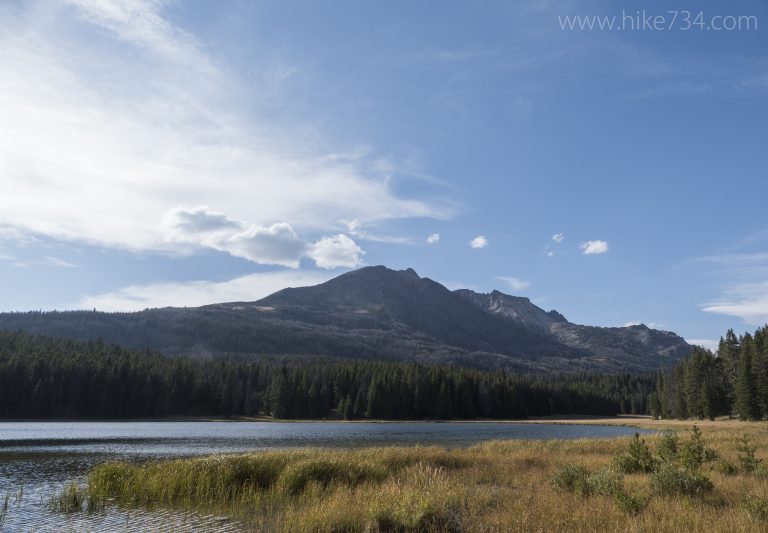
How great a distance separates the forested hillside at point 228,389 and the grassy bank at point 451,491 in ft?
391

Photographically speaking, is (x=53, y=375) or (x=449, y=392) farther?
(x=449, y=392)

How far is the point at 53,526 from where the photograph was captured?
17.4m

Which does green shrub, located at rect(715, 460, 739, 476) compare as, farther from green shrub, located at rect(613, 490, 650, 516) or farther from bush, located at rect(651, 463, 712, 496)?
green shrub, located at rect(613, 490, 650, 516)

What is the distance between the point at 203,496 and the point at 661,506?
1754cm

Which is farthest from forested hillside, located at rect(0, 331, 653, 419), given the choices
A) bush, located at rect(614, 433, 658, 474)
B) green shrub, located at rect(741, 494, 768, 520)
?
green shrub, located at rect(741, 494, 768, 520)

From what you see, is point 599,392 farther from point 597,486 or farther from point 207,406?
point 597,486

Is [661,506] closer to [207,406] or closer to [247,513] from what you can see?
[247,513]

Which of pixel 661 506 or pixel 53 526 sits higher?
pixel 661 506

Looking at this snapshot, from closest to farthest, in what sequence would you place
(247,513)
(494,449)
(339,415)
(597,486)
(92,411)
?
(597,486) < (247,513) < (494,449) < (92,411) < (339,415)

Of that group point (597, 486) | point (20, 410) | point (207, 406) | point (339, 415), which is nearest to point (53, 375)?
point (20, 410)

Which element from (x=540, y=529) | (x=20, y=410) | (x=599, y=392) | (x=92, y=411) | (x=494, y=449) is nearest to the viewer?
(x=540, y=529)

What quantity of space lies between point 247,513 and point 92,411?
13152 centimetres

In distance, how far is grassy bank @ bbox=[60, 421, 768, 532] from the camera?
43.5ft

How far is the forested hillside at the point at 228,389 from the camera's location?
4838 inches
